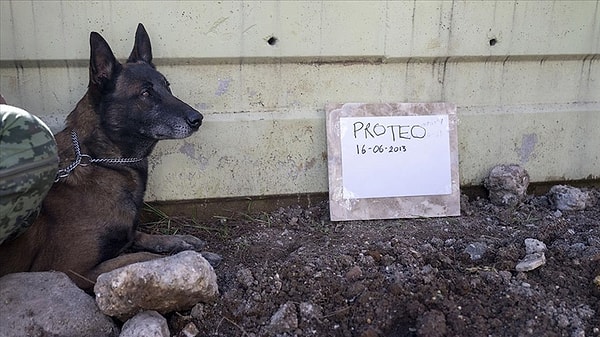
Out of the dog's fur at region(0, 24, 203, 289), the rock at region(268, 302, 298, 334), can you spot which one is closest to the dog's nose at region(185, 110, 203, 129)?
the dog's fur at region(0, 24, 203, 289)

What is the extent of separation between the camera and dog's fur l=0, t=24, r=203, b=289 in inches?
84.7

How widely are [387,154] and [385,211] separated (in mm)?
283

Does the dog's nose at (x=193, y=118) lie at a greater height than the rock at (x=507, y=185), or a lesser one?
greater

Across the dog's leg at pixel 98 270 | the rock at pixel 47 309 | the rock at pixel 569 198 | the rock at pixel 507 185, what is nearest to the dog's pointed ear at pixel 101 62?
the dog's leg at pixel 98 270

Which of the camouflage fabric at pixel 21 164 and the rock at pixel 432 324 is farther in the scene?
the rock at pixel 432 324

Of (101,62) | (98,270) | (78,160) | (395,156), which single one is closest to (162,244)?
(98,270)

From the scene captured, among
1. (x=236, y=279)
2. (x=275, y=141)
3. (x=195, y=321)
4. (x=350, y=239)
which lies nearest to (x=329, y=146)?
(x=275, y=141)

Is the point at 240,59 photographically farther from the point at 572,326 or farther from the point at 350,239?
the point at 572,326

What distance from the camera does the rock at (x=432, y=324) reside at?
1819 mm

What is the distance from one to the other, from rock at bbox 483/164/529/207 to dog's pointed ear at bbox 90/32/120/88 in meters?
1.95

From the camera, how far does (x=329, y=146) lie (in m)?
2.80

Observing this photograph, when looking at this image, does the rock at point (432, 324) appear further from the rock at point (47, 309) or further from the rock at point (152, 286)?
the rock at point (47, 309)

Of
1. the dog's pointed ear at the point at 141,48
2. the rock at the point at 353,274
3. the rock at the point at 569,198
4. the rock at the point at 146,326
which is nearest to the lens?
the rock at the point at 146,326

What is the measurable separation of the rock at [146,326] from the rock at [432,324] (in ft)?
2.68
